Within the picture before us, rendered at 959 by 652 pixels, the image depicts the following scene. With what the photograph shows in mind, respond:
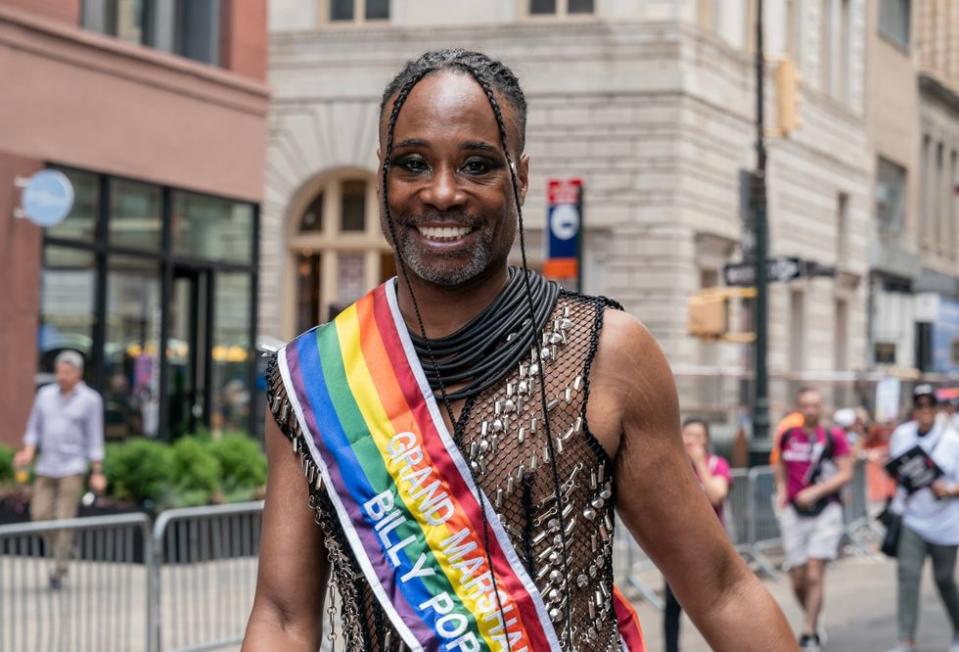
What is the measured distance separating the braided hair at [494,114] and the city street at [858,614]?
30.9 feet

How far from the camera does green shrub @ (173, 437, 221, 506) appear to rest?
51.4ft

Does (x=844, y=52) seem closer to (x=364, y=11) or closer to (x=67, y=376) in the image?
(x=364, y=11)

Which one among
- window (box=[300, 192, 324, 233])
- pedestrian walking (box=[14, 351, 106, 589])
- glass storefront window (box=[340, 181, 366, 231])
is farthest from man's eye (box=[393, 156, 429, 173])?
window (box=[300, 192, 324, 233])

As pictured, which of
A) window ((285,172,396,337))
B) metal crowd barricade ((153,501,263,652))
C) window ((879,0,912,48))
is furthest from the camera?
window ((879,0,912,48))

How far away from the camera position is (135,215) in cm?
1983

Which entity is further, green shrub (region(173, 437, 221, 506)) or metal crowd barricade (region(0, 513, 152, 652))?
green shrub (region(173, 437, 221, 506))

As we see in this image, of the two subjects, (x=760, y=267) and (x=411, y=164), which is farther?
(x=760, y=267)

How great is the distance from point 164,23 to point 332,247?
12.6 meters

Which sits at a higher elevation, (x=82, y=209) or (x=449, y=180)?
(x=82, y=209)

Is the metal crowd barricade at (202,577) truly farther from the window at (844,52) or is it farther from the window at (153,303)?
the window at (844,52)

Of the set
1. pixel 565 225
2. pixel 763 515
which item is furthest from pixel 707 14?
pixel 565 225

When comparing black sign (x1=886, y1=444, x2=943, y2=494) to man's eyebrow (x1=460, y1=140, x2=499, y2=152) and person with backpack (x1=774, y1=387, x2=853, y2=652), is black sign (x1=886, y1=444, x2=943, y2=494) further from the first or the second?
man's eyebrow (x1=460, y1=140, x2=499, y2=152)

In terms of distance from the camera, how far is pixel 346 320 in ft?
9.46

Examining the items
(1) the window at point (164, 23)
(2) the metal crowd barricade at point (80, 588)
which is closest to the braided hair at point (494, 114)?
(2) the metal crowd barricade at point (80, 588)
